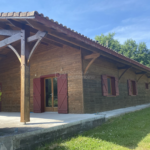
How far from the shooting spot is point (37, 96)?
7035 mm

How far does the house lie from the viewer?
4297 mm

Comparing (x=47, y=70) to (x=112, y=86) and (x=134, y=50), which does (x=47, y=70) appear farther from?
(x=134, y=50)

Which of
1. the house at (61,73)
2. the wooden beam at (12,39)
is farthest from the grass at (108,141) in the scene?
the wooden beam at (12,39)

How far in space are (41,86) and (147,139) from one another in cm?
482

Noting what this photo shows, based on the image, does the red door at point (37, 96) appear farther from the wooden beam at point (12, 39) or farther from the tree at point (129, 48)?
the tree at point (129, 48)

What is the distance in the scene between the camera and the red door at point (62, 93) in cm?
612

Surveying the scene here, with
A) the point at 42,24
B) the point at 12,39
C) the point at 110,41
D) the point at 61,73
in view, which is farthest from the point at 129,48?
the point at 42,24

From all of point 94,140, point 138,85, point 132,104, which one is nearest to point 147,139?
point 94,140

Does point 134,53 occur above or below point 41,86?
above

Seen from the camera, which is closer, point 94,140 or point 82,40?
point 94,140

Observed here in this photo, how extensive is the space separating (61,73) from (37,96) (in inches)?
64.0

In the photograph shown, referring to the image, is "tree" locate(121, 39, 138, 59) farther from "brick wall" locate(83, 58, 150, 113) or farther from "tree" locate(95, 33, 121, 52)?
"brick wall" locate(83, 58, 150, 113)

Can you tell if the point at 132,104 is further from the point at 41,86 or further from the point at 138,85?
the point at 41,86

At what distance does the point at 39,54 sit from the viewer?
24.0 feet
